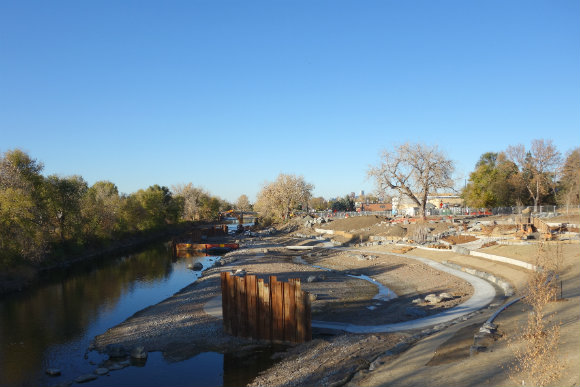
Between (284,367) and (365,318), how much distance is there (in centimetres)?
717

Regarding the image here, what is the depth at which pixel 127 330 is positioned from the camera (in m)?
21.6

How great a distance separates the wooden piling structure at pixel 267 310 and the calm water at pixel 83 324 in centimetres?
215

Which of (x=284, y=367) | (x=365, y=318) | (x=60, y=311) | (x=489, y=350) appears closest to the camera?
(x=489, y=350)

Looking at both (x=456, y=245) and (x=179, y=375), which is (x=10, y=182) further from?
(x=456, y=245)

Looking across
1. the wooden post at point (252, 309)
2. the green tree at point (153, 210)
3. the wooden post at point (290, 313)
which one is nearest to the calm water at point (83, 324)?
the wooden post at point (252, 309)

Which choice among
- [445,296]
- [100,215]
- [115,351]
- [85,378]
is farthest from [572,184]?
[100,215]

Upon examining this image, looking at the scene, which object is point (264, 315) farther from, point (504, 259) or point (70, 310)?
point (504, 259)

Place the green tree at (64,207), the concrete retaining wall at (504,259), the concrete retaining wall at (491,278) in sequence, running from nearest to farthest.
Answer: the concrete retaining wall at (491,278)
the concrete retaining wall at (504,259)
the green tree at (64,207)

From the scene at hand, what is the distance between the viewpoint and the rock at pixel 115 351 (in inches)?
711

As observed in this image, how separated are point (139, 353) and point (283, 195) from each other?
3608 inches

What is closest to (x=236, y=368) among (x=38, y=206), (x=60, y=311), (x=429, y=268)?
(x=60, y=311)

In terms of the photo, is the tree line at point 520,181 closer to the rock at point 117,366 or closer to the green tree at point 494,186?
the green tree at point 494,186

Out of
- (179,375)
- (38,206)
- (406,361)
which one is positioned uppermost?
(38,206)

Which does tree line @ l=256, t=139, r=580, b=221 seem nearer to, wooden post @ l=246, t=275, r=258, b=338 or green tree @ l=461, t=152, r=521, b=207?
green tree @ l=461, t=152, r=521, b=207
